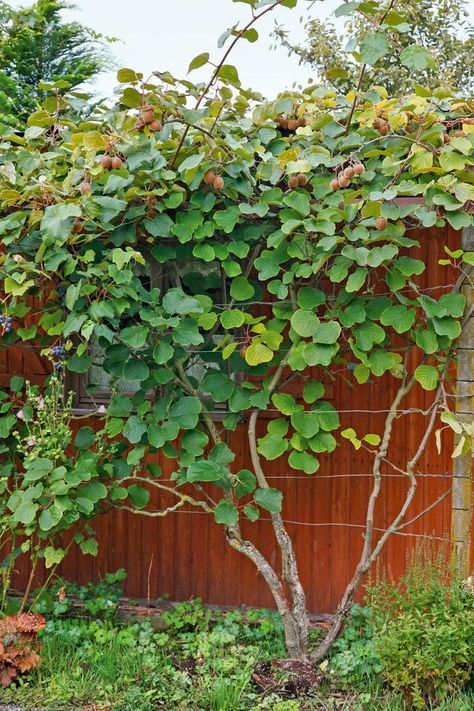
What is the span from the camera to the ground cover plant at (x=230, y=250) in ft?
10.6

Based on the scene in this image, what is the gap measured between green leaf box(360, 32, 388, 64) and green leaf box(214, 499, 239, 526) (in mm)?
1906

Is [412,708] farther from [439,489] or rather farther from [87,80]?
[87,80]

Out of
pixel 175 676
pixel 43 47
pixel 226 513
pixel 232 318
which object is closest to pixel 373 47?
pixel 232 318

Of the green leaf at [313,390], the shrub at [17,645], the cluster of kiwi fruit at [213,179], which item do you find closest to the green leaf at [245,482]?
the green leaf at [313,390]

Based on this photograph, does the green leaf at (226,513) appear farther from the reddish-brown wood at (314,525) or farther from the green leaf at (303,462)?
the reddish-brown wood at (314,525)

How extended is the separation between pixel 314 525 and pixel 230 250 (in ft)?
5.10

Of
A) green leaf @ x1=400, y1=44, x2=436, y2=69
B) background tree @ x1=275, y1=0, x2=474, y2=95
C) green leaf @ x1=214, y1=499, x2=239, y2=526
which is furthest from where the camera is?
background tree @ x1=275, y1=0, x2=474, y2=95

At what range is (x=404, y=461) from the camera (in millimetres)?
4000

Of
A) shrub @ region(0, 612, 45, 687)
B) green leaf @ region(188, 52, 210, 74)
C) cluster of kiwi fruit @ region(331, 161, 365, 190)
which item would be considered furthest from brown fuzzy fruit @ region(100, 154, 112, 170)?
shrub @ region(0, 612, 45, 687)

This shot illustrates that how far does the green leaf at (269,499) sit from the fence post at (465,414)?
30.1 inches

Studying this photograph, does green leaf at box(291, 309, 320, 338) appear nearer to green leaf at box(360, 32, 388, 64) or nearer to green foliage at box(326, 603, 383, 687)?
green leaf at box(360, 32, 388, 64)

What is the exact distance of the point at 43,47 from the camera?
36.3 ft

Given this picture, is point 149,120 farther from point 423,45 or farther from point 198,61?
point 423,45

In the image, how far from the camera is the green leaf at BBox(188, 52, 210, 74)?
302 cm
